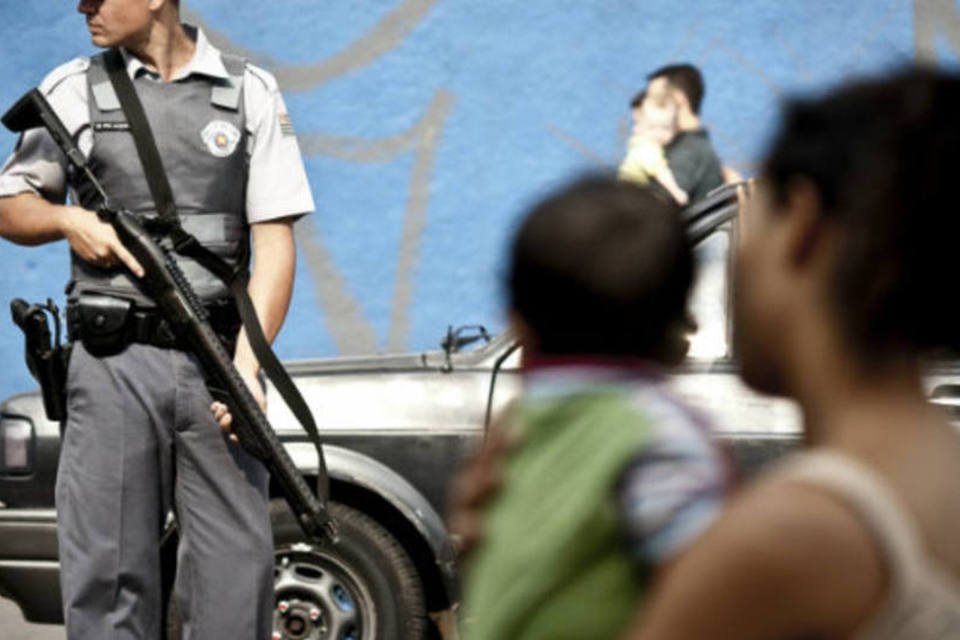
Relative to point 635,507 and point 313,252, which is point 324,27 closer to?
point 313,252

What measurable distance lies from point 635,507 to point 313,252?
8310 mm

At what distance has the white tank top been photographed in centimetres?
147

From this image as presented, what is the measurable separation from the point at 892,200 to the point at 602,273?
0.49m

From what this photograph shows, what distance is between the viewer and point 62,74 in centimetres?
442

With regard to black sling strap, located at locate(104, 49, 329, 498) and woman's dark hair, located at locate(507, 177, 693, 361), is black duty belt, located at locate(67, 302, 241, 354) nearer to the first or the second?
black sling strap, located at locate(104, 49, 329, 498)

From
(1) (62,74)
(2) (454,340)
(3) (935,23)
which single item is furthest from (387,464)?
(3) (935,23)

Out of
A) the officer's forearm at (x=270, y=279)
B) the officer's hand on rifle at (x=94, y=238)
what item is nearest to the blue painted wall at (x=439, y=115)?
the officer's forearm at (x=270, y=279)

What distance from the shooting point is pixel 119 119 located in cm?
436

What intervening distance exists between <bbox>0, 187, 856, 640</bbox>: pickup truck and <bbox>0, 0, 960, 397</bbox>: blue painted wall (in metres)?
3.76

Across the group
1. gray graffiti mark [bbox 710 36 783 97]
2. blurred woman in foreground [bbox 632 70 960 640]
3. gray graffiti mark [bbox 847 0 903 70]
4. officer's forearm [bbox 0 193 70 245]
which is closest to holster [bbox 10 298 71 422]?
officer's forearm [bbox 0 193 70 245]

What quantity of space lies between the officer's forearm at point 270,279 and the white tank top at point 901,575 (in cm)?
306

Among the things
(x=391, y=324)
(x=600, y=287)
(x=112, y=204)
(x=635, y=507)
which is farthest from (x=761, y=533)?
(x=391, y=324)

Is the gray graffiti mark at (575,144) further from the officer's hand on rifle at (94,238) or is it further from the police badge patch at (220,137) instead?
the officer's hand on rifle at (94,238)

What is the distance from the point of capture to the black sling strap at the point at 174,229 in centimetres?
434
